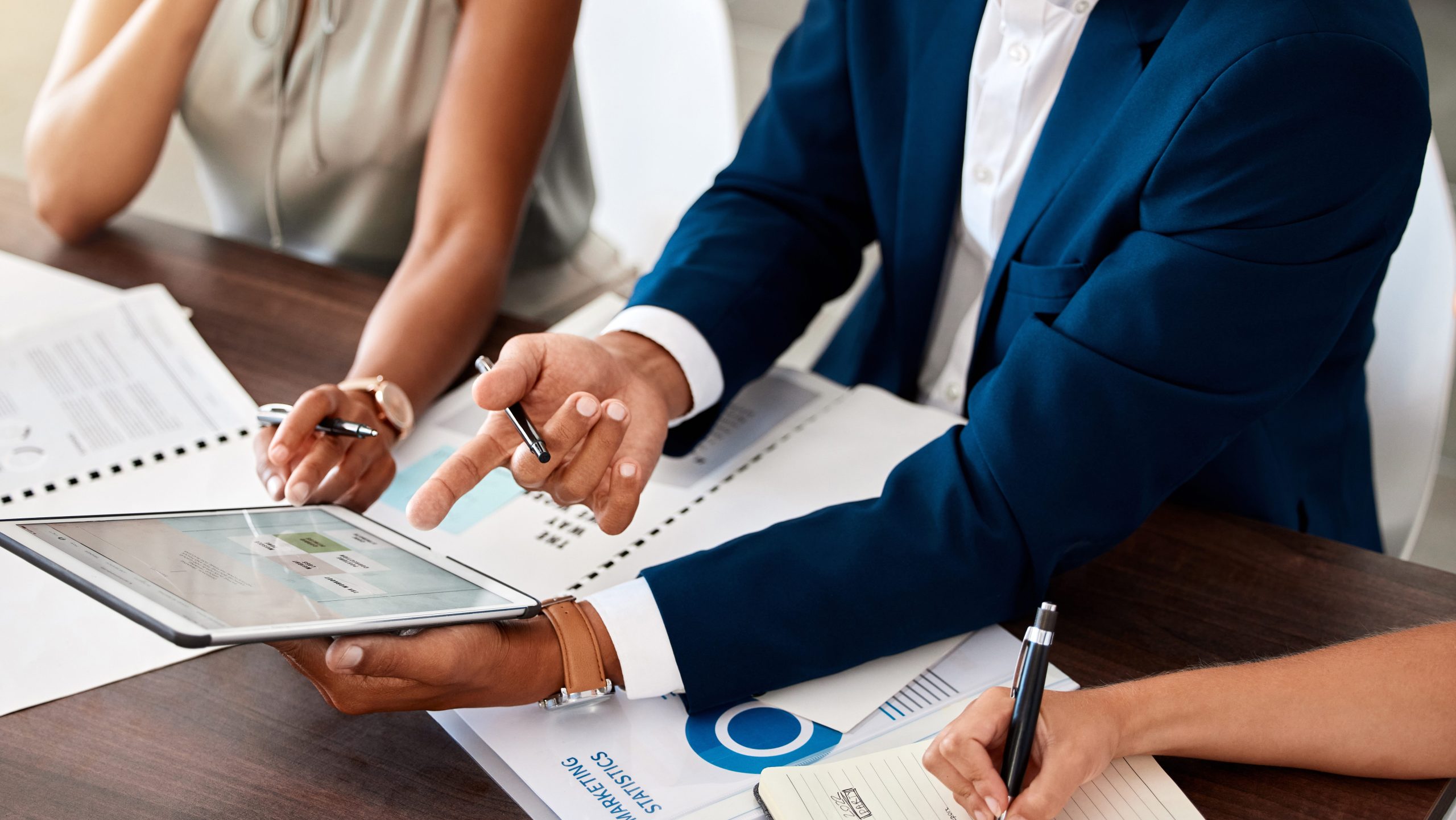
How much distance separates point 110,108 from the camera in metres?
1.41

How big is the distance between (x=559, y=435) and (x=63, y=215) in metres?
0.92

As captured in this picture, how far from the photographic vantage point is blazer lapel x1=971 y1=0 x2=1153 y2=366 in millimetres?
915

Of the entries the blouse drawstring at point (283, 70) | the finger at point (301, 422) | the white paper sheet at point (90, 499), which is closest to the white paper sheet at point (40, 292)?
the white paper sheet at point (90, 499)

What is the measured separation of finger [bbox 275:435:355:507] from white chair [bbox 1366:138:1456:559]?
113 cm

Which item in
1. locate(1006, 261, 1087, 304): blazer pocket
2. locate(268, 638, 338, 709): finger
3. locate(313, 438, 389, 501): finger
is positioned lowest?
locate(313, 438, 389, 501): finger

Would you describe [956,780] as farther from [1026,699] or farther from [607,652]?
[607,652]

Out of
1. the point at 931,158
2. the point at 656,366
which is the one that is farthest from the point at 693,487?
the point at 931,158

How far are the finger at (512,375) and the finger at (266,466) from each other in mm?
199

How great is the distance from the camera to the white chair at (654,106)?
1603mm

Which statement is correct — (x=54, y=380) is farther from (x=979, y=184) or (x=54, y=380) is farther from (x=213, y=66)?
(x=979, y=184)

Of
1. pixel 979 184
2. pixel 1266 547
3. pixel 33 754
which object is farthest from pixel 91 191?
pixel 1266 547

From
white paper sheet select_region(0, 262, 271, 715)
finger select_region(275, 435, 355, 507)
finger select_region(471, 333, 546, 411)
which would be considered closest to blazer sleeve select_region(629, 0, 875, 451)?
finger select_region(471, 333, 546, 411)

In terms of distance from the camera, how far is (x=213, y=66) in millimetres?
1505

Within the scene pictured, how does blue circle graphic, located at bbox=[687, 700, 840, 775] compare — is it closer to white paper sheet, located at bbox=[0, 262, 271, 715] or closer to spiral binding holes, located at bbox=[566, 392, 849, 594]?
spiral binding holes, located at bbox=[566, 392, 849, 594]
